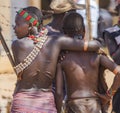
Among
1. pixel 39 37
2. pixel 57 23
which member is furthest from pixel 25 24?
pixel 57 23

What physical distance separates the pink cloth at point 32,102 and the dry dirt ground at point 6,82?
233 cm

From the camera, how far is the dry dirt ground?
693 cm

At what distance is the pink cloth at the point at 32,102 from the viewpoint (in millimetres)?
4523

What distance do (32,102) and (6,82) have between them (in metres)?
3.16

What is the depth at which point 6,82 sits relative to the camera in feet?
25.1

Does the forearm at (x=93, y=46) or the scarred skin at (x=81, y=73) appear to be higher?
the forearm at (x=93, y=46)

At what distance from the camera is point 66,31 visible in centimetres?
488

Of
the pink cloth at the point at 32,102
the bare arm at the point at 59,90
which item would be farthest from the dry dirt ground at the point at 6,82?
the pink cloth at the point at 32,102

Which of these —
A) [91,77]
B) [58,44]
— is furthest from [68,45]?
[91,77]

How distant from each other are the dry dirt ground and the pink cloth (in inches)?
91.6

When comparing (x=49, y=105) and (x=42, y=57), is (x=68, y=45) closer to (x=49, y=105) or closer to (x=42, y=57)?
(x=42, y=57)

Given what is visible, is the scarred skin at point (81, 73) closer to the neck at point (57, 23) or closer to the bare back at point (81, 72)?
the bare back at point (81, 72)

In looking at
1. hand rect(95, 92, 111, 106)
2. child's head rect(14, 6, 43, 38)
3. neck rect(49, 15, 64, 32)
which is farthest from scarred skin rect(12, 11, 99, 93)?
neck rect(49, 15, 64, 32)

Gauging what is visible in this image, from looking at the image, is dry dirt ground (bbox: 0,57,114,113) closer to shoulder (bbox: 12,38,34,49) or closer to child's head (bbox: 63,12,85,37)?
child's head (bbox: 63,12,85,37)
